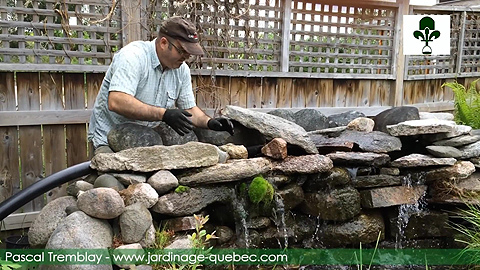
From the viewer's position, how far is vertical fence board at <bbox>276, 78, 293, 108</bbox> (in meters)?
4.23

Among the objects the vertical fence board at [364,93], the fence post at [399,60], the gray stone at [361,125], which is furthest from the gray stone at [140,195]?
the fence post at [399,60]

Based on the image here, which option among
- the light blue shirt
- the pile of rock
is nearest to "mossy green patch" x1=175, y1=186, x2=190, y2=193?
the pile of rock

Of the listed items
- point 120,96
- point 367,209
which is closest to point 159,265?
point 120,96

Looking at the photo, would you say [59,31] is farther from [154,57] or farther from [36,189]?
[36,189]

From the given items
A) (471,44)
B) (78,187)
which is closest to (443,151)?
(78,187)

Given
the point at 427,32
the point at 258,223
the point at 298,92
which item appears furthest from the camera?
the point at 427,32

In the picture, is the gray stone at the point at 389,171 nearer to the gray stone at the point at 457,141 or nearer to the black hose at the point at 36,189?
the gray stone at the point at 457,141

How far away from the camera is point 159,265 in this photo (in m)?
1.98

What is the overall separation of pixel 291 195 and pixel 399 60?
299 cm

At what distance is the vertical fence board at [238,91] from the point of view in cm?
396

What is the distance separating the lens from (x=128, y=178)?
223cm

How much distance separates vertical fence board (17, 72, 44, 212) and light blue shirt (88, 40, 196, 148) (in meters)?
0.76

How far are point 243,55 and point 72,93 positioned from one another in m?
1.66

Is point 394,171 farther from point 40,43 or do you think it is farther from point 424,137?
point 40,43
